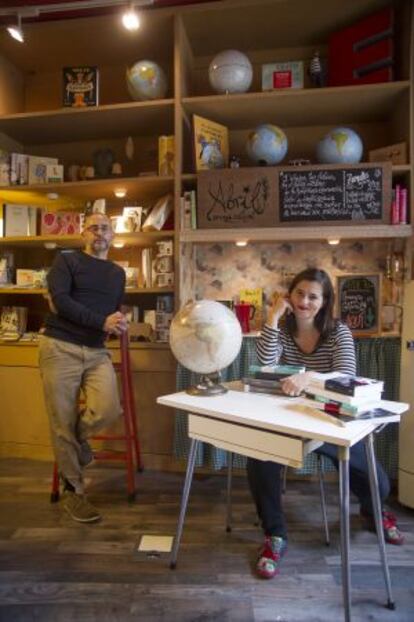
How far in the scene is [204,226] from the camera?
2387 millimetres

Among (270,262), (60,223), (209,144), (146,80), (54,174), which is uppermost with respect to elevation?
(146,80)

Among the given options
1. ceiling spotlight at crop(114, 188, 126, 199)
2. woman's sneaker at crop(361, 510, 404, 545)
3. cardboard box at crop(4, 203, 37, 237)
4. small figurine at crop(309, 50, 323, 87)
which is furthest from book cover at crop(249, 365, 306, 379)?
cardboard box at crop(4, 203, 37, 237)

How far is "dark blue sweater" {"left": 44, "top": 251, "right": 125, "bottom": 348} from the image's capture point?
2027mm

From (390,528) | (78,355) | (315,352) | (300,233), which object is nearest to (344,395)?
(315,352)

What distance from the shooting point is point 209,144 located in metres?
2.46

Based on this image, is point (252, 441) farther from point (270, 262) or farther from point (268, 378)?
point (270, 262)

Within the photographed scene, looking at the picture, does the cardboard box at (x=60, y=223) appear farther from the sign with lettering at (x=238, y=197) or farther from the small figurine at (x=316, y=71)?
the small figurine at (x=316, y=71)

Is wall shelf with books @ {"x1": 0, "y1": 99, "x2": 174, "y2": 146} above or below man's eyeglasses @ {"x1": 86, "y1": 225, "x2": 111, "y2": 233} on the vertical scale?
above

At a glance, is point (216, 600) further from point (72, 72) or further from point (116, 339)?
point (72, 72)

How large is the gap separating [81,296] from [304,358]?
1.12 m

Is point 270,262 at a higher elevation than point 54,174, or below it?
below

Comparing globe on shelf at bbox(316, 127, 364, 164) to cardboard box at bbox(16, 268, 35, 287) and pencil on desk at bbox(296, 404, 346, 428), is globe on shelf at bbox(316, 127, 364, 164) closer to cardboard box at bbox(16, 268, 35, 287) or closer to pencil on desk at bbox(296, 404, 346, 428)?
pencil on desk at bbox(296, 404, 346, 428)

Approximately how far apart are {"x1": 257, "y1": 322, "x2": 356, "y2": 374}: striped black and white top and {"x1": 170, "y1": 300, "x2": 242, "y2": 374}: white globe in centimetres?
29

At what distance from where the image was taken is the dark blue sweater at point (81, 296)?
79.8 inches
